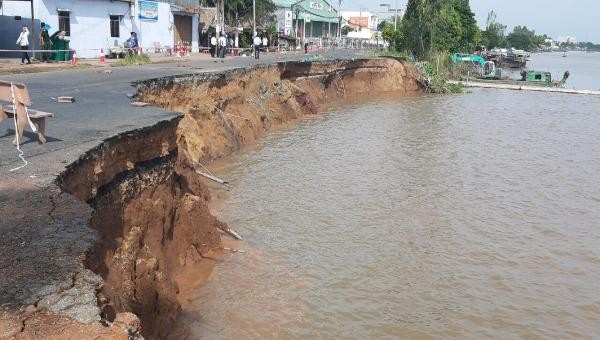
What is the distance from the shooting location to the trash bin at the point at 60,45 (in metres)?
22.9

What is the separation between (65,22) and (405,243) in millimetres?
21259

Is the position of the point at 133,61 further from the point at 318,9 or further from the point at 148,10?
the point at 318,9

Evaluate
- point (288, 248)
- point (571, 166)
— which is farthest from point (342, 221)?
point (571, 166)

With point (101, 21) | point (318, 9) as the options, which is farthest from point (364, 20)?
point (101, 21)

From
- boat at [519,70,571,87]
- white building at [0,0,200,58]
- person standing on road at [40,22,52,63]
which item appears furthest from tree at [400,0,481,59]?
person standing on road at [40,22,52,63]

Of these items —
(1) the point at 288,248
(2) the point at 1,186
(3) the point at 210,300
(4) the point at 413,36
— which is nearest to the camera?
(2) the point at 1,186

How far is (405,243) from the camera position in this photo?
1021 centimetres

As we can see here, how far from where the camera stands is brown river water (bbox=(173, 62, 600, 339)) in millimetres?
7457

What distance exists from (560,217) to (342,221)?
491 cm

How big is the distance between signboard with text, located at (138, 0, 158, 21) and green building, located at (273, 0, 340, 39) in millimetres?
35169

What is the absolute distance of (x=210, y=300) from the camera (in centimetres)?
766

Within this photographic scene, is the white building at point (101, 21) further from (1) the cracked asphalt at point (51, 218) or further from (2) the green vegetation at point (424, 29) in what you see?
(2) the green vegetation at point (424, 29)

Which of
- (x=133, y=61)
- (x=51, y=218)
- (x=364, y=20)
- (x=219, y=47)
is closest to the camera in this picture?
(x=51, y=218)

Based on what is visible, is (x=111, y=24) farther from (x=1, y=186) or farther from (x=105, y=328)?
(x=105, y=328)
